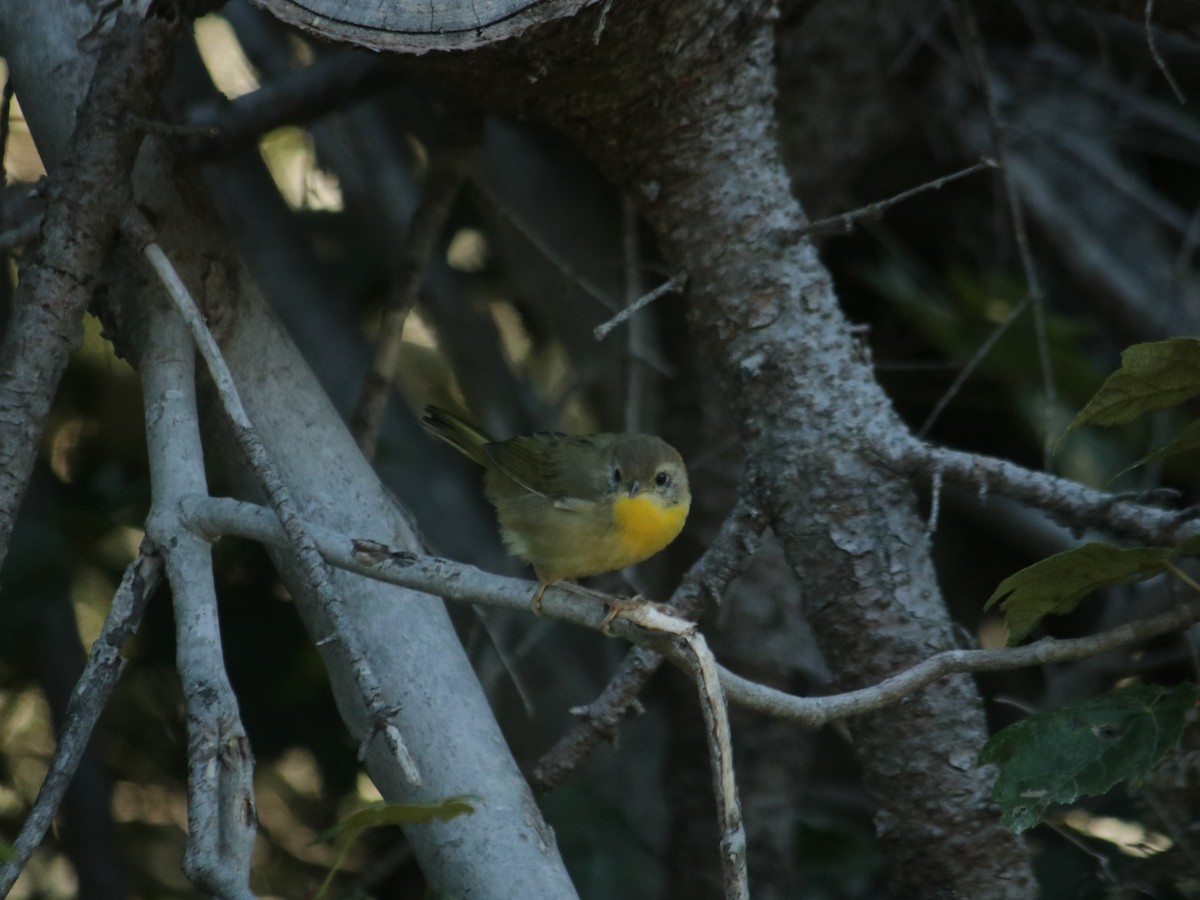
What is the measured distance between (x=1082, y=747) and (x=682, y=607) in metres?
0.79

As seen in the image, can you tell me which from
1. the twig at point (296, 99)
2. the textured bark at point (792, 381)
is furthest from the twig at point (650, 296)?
the twig at point (296, 99)

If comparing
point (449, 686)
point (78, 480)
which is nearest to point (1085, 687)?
point (449, 686)

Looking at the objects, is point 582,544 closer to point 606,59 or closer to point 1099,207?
point 606,59

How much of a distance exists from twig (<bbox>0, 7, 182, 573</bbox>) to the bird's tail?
129 centimetres

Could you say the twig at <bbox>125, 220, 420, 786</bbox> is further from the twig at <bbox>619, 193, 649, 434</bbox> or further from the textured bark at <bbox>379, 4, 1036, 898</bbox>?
the twig at <bbox>619, 193, 649, 434</bbox>

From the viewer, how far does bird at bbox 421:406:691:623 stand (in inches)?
117

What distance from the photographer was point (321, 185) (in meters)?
5.15

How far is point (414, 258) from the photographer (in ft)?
10.3

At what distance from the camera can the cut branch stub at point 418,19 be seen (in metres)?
2.10

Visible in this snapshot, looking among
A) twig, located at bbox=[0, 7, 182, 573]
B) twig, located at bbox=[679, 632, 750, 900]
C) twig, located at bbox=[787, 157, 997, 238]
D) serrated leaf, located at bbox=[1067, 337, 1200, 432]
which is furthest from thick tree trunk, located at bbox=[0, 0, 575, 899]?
serrated leaf, located at bbox=[1067, 337, 1200, 432]

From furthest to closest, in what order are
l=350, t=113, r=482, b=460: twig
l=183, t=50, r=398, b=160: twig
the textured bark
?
l=183, t=50, r=398, b=160: twig < l=350, t=113, r=482, b=460: twig < the textured bark

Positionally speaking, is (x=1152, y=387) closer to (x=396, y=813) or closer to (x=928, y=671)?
(x=928, y=671)

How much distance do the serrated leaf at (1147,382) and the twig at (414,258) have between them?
1.75 m

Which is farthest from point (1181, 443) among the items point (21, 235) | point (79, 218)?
point (21, 235)
